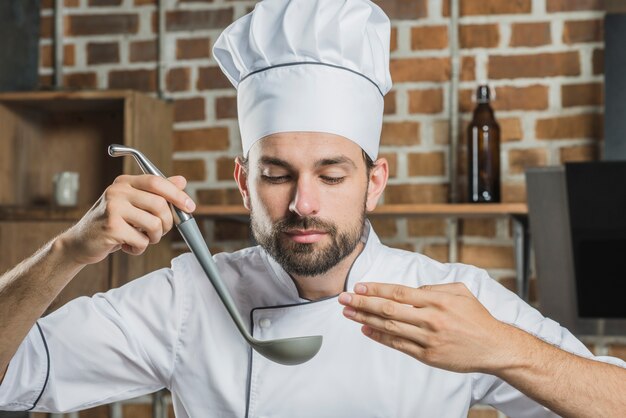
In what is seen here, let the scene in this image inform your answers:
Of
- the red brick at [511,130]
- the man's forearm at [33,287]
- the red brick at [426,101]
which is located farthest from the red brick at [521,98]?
the man's forearm at [33,287]

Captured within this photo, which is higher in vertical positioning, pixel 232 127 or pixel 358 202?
pixel 232 127

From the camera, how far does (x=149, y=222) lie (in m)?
1.02

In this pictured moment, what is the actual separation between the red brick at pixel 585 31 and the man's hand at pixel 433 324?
1.25m

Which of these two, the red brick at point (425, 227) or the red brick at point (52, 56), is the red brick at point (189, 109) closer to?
the red brick at point (52, 56)

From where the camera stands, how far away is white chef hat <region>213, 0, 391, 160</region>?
125cm

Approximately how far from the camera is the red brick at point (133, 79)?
2240 millimetres

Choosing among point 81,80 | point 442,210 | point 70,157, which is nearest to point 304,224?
point 442,210

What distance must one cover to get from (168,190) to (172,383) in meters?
0.46

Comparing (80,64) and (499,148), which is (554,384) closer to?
(499,148)

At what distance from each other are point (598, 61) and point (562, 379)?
1.20m

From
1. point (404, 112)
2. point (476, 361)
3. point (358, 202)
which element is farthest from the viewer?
point (404, 112)

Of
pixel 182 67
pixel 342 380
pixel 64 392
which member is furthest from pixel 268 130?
pixel 182 67

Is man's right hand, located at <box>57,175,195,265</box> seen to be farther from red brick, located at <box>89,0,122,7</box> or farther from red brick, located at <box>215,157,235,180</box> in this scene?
red brick, located at <box>89,0,122,7</box>

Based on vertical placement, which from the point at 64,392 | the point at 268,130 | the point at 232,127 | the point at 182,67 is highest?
the point at 182,67
